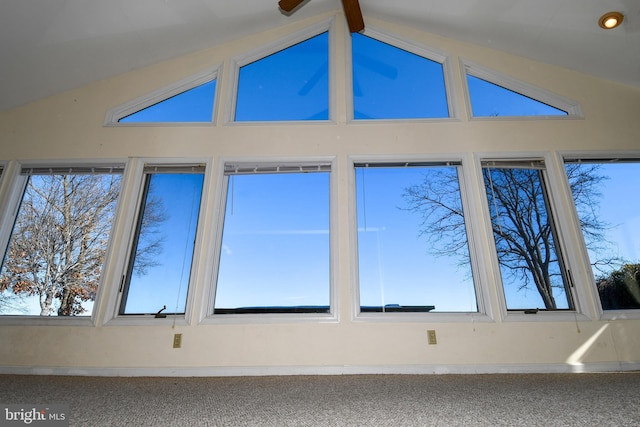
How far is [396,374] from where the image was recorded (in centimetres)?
232

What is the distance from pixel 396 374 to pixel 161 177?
2.70 metres

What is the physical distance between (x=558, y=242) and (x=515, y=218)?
1.31 feet

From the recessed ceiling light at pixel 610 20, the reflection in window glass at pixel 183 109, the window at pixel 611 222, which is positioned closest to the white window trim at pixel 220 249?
the reflection in window glass at pixel 183 109

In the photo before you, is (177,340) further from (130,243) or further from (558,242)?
(558,242)

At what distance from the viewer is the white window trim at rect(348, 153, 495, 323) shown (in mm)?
2492

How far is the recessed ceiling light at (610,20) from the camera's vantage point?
2.58 metres

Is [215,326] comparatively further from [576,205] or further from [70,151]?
[576,205]

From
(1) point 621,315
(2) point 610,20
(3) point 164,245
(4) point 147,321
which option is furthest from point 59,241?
(2) point 610,20

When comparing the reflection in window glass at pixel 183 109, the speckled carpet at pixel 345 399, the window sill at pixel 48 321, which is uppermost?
the reflection in window glass at pixel 183 109

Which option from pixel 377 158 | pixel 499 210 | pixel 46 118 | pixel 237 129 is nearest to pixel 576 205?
pixel 499 210

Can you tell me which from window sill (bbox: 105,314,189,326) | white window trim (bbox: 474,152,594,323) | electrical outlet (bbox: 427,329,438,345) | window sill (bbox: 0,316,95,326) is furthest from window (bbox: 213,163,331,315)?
white window trim (bbox: 474,152,594,323)

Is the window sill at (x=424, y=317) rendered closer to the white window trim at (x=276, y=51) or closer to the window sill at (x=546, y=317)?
the window sill at (x=546, y=317)

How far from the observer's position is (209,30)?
3234 mm

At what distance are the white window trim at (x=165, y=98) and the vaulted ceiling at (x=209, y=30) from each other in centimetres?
32
